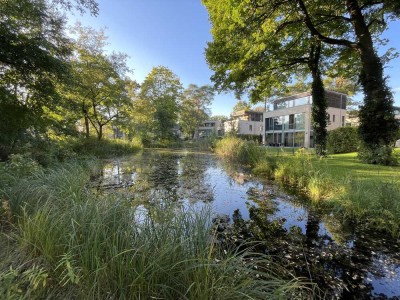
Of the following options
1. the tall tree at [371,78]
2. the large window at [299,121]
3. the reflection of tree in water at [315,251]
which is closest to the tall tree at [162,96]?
the large window at [299,121]

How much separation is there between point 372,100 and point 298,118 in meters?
16.2

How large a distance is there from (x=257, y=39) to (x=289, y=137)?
1923cm

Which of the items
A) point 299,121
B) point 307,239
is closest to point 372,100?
point 307,239

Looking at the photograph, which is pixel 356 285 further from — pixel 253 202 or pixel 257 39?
pixel 257 39

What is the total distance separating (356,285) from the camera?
257 centimetres

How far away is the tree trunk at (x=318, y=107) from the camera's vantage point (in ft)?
38.0

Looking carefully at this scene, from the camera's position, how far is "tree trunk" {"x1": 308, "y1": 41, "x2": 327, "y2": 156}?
38.0 ft

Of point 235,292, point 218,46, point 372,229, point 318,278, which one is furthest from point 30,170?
point 218,46

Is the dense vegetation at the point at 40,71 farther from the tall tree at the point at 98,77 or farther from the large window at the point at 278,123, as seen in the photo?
the large window at the point at 278,123

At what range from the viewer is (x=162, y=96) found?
31.2m

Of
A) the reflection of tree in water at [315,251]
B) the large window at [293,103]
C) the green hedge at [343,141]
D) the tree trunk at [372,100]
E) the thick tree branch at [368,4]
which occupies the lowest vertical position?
the reflection of tree in water at [315,251]

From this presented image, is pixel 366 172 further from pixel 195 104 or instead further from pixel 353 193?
pixel 195 104

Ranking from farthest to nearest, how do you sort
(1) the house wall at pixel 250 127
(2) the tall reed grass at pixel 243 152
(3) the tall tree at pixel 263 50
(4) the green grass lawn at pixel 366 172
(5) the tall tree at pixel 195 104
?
(5) the tall tree at pixel 195 104 → (1) the house wall at pixel 250 127 → (2) the tall reed grass at pixel 243 152 → (3) the tall tree at pixel 263 50 → (4) the green grass lawn at pixel 366 172

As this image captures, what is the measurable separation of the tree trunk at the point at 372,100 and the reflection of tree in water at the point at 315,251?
6371 mm
